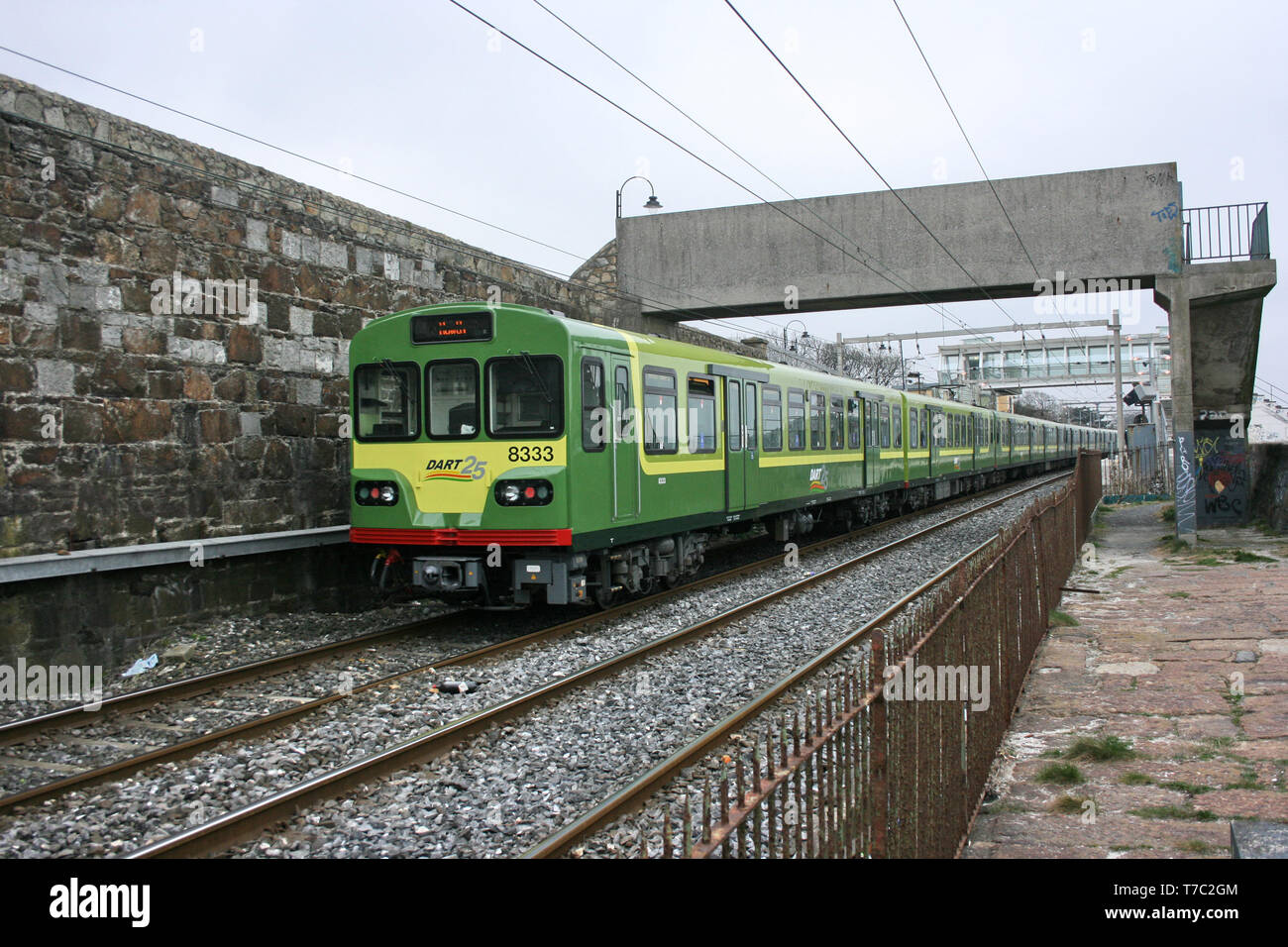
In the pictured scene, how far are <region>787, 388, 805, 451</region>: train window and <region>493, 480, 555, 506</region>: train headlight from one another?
21.5 ft

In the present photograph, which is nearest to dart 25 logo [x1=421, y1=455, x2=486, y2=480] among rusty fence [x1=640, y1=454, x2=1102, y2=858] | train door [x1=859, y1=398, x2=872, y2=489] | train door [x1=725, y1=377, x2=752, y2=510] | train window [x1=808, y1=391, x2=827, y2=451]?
rusty fence [x1=640, y1=454, x2=1102, y2=858]

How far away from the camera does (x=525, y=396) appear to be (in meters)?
9.60

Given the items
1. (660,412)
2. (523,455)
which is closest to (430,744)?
(523,455)

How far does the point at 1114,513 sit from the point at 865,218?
11472 millimetres

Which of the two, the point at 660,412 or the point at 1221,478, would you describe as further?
the point at 1221,478

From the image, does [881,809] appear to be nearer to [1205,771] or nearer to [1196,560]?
[1205,771]

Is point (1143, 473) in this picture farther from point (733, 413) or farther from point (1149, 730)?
point (1149, 730)

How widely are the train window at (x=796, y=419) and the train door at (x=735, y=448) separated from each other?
187 centimetres

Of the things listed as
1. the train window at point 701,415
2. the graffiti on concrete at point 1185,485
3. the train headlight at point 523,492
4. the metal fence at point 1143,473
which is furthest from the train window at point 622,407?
the metal fence at point 1143,473

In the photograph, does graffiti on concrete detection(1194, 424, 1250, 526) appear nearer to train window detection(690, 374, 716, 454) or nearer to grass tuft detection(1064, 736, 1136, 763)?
train window detection(690, 374, 716, 454)

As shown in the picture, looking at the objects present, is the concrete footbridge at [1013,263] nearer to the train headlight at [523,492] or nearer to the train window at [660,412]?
the train window at [660,412]

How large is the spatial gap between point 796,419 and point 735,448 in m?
2.69

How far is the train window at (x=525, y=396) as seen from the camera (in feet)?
31.0
